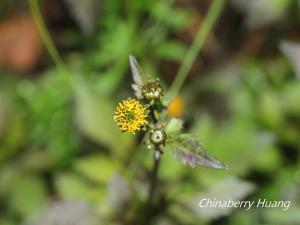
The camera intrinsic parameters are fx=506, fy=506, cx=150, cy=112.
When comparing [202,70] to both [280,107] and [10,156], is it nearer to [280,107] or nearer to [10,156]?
[280,107]

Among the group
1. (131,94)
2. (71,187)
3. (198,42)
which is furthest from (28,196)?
(198,42)

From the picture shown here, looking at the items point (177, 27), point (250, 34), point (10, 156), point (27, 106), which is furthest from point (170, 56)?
point (10, 156)

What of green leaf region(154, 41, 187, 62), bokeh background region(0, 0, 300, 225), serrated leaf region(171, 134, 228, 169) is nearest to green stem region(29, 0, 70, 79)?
bokeh background region(0, 0, 300, 225)

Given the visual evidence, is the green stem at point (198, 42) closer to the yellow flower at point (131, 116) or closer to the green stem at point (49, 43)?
the green stem at point (49, 43)

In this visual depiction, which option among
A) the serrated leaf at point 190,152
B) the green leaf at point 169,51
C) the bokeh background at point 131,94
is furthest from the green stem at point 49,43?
the serrated leaf at point 190,152

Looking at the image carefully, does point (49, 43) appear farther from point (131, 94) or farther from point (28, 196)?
point (28, 196)

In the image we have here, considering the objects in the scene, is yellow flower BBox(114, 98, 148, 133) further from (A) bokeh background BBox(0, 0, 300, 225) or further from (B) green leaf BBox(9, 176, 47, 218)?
(B) green leaf BBox(9, 176, 47, 218)
